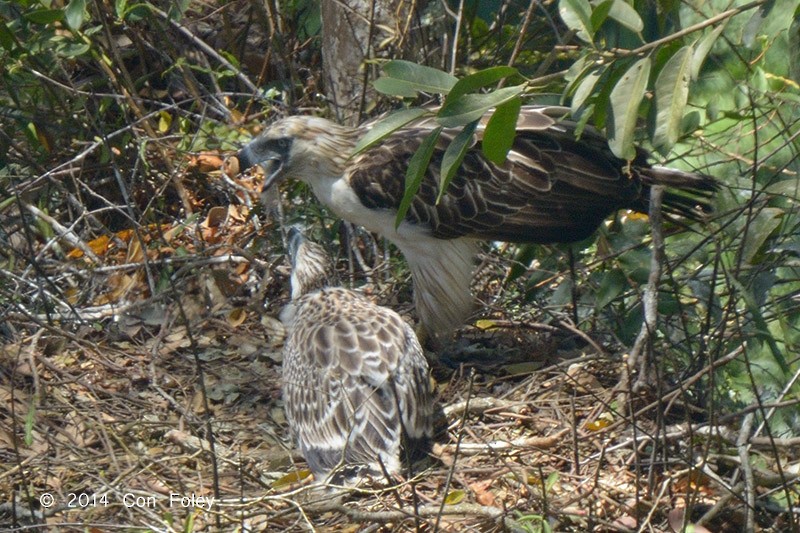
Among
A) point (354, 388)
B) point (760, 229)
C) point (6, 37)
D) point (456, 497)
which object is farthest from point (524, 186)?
point (6, 37)

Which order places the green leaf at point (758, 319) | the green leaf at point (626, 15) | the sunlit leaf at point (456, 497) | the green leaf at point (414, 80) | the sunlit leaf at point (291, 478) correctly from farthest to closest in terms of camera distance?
1. the sunlit leaf at point (291, 478)
2. the sunlit leaf at point (456, 497)
3. the green leaf at point (758, 319)
4. the green leaf at point (414, 80)
5. the green leaf at point (626, 15)

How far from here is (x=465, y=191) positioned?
5625 mm

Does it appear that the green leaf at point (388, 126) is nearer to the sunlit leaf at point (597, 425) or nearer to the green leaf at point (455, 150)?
the green leaf at point (455, 150)

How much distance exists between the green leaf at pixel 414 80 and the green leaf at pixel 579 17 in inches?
15.5

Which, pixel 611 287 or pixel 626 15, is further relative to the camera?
pixel 611 287

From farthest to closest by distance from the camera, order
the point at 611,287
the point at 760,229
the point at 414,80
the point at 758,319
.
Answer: the point at 611,287 < the point at 760,229 < the point at 758,319 < the point at 414,80

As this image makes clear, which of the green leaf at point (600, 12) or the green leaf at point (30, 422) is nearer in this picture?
the green leaf at point (600, 12)

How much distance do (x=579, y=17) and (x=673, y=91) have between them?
342mm

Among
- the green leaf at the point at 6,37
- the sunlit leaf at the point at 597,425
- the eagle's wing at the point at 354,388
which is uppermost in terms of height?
the green leaf at the point at 6,37

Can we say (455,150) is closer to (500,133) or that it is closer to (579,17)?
(500,133)

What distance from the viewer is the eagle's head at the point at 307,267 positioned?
5629 mm

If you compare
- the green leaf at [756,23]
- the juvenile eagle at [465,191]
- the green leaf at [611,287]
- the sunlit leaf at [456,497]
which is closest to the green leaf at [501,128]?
the green leaf at [756,23]

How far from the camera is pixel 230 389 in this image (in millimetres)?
5566

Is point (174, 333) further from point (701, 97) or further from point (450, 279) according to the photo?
point (701, 97)
